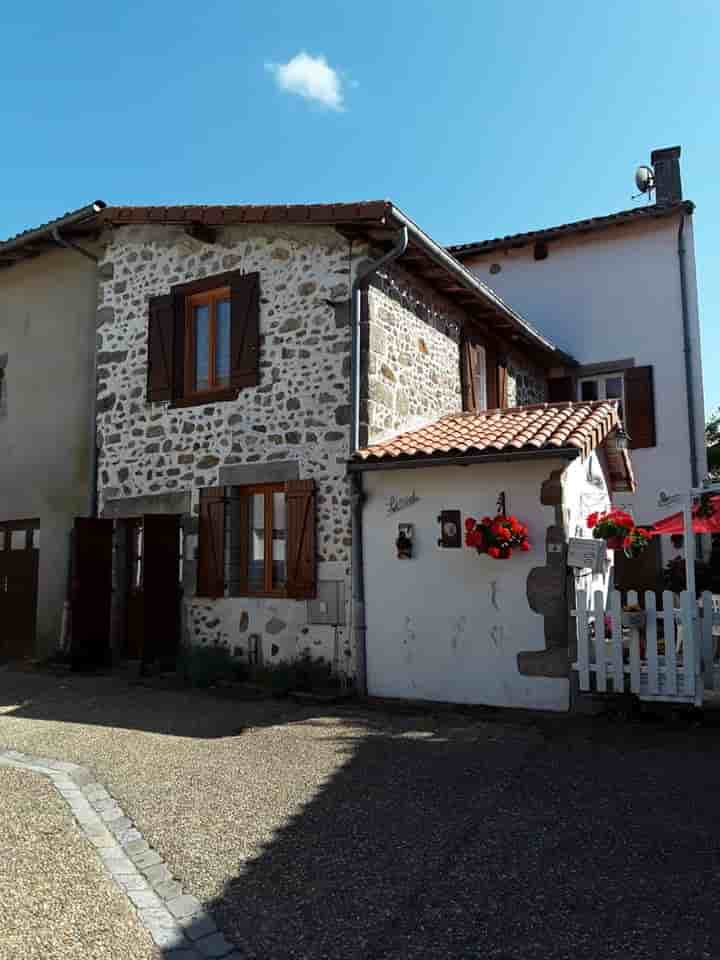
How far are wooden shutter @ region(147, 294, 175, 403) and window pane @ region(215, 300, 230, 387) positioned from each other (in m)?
0.55

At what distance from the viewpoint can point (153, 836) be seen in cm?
385

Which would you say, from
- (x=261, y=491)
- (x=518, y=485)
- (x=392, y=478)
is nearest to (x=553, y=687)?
(x=518, y=485)

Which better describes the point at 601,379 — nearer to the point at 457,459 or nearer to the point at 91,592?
the point at 457,459

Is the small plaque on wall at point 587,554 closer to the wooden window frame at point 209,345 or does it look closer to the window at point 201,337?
the window at point 201,337

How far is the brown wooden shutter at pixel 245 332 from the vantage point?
28.6 feet

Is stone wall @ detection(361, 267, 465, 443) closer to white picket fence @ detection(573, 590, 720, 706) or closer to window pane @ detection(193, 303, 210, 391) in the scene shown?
window pane @ detection(193, 303, 210, 391)

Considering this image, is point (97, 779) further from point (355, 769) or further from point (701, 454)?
point (701, 454)

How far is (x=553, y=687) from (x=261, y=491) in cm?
372

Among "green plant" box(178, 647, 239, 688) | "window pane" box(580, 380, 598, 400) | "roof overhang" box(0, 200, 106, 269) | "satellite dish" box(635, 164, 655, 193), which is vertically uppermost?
"satellite dish" box(635, 164, 655, 193)

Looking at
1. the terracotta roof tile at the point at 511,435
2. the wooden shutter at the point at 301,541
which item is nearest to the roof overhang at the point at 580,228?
the terracotta roof tile at the point at 511,435

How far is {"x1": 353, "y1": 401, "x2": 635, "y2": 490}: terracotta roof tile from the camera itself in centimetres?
→ 702

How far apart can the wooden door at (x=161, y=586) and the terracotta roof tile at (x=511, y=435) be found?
254 cm

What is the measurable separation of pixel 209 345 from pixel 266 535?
2.41 metres

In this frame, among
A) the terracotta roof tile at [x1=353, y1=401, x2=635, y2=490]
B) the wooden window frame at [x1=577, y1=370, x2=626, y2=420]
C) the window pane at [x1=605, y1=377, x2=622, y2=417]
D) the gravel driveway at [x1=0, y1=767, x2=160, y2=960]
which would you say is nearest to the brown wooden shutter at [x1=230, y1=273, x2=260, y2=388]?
the terracotta roof tile at [x1=353, y1=401, x2=635, y2=490]
